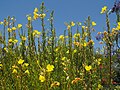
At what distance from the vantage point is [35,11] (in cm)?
564

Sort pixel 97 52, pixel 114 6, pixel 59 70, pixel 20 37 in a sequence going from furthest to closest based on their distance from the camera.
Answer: pixel 97 52 < pixel 114 6 < pixel 20 37 < pixel 59 70

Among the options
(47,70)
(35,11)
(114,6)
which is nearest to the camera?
(47,70)

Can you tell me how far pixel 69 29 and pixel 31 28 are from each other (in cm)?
81

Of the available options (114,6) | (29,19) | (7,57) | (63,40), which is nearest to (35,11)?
(29,19)

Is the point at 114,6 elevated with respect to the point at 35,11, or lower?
elevated

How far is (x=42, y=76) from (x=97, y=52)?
5.96 meters

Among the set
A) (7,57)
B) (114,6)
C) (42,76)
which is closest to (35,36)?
(7,57)

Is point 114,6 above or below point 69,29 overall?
above

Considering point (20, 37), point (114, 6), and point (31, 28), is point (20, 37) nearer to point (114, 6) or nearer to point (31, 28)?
point (31, 28)

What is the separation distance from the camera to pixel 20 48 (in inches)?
274

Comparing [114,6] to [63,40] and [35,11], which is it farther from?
[35,11]

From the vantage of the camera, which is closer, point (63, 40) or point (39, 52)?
point (39, 52)

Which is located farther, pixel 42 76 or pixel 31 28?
pixel 31 28

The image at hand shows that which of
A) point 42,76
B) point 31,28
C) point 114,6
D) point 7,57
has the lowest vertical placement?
point 42,76
